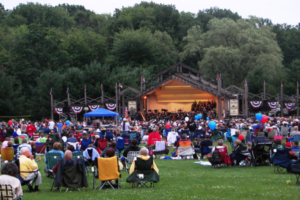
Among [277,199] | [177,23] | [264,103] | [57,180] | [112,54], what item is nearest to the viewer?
[277,199]

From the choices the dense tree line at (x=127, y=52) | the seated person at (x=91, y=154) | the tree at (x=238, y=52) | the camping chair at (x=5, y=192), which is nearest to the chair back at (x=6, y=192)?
the camping chair at (x=5, y=192)

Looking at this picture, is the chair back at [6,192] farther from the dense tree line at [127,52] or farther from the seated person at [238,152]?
the dense tree line at [127,52]

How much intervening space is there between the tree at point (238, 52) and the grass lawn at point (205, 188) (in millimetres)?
33139

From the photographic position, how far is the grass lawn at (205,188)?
7.53 m

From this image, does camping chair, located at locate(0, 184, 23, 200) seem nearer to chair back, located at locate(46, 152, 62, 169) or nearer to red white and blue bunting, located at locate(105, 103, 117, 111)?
chair back, located at locate(46, 152, 62, 169)

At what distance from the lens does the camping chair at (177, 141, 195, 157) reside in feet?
45.2

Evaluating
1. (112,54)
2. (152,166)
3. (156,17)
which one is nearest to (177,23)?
(156,17)

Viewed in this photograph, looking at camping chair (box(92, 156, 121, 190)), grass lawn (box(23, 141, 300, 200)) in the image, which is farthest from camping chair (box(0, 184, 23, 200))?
camping chair (box(92, 156, 121, 190))

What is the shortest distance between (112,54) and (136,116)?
73.8 ft

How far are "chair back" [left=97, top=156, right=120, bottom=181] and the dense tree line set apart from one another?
3245cm

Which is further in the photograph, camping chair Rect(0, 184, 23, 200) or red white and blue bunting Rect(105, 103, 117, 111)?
red white and blue bunting Rect(105, 103, 117, 111)

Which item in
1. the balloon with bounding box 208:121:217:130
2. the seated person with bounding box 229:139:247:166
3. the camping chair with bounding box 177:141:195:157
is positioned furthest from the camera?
the balloon with bounding box 208:121:217:130

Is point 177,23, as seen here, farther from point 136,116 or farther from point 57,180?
point 57,180

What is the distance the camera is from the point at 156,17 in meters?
61.3
